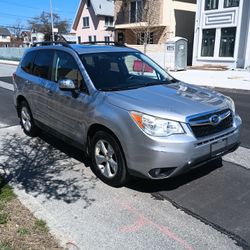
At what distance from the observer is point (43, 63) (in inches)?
233

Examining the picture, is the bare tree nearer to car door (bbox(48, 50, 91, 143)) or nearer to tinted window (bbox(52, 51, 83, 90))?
tinted window (bbox(52, 51, 83, 90))

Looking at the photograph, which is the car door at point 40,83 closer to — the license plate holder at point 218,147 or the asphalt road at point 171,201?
the asphalt road at point 171,201

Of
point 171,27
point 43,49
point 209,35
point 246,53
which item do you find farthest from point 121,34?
point 43,49

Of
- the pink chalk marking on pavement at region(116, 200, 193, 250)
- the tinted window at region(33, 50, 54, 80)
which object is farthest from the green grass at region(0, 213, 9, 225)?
the tinted window at region(33, 50, 54, 80)

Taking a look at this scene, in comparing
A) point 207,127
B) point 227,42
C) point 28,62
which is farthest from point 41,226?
point 227,42

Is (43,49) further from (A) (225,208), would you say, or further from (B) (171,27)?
(B) (171,27)

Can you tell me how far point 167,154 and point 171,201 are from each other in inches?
26.6

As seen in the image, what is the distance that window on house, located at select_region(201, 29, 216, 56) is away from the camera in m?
26.2

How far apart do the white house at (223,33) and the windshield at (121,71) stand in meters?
19.8

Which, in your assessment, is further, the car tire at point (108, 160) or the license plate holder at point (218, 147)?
the car tire at point (108, 160)

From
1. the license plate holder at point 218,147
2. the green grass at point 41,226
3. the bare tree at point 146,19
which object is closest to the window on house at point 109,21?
the bare tree at point 146,19

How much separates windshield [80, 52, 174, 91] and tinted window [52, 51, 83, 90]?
176 mm

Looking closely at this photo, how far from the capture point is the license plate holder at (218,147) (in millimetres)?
3988

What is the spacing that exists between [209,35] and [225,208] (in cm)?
2464
